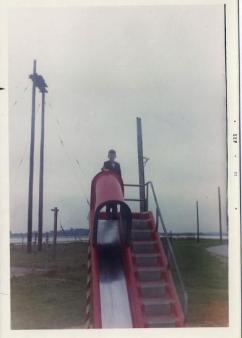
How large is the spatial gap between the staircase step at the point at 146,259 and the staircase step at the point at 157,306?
0.67 ft

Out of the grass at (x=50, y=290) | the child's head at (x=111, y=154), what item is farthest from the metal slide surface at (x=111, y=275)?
the child's head at (x=111, y=154)

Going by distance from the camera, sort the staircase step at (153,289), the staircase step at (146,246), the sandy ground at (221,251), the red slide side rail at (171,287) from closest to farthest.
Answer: the sandy ground at (221,251)
the red slide side rail at (171,287)
the staircase step at (153,289)
the staircase step at (146,246)

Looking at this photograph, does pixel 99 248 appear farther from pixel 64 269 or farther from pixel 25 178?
pixel 25 178

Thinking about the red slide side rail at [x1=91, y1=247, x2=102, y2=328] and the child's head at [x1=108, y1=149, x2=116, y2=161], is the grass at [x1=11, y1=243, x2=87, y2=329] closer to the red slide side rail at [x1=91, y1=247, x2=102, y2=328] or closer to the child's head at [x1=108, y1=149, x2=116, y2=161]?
the red slide side rail at [x1=91, y1=247, x2=102, y2=328]

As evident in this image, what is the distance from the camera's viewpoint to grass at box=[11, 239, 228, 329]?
1892 mm

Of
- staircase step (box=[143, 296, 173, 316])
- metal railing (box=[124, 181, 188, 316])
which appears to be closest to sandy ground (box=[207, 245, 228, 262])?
metal railing (box=[124, 181, 188, 316])

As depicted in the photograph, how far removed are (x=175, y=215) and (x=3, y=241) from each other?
66cm

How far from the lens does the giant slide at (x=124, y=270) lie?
78.6 inches

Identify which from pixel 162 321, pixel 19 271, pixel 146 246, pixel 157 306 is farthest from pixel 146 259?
pixel 19 271

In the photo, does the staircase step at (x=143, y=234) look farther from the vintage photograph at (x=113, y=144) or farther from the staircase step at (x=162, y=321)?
the staircase step at (x=162, y=321)

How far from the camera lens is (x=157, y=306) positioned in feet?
6.88

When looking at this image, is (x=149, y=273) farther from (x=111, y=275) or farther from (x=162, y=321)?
(x=162, y=321)

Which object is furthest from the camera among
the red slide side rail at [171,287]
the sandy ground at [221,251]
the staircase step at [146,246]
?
the staircase step at [146,246]
